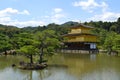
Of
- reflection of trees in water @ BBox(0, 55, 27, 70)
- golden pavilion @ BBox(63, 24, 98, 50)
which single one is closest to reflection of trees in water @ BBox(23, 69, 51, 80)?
reflection of trees in water @ BBox(0, 55, 27, 70)

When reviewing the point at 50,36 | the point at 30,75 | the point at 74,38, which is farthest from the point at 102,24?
the point at 30,75

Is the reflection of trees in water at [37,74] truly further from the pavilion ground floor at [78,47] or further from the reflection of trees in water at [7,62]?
the pavilion ground floor at [78,47]

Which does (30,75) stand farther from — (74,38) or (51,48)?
(74,38)

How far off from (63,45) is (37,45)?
23399mm

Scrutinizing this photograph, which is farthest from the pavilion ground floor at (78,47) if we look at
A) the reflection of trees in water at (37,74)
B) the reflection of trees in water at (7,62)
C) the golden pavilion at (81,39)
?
the reflection of trees in water at (37,74)

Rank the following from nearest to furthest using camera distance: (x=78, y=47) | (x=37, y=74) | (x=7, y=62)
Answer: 1. (x=37, y=74)
2. (x=7, y=62)
3. (x=78, y=47)

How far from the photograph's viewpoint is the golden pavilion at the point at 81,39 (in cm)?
4328

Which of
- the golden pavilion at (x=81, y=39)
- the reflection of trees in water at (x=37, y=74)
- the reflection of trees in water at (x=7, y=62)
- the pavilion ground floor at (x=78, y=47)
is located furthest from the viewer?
the golden pavilion at (x=81, y=39)

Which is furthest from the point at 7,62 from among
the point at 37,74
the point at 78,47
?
the point at 78,47

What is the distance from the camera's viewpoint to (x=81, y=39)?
1714 inches

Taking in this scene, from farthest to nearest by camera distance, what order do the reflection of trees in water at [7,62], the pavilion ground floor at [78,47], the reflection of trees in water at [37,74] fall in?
the pavilion ground floor at [78,47] → the reflection of trees in water at [7,62] → the reflection of trees in water at [37,74]

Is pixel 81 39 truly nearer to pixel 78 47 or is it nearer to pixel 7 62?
pixel 78 47

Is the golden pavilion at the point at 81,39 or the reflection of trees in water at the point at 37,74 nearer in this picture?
the reflection of trees in water at the point at 37,74

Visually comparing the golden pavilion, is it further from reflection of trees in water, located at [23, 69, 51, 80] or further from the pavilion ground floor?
reflection of trees in water, located at [23, 69, 51, 80]
